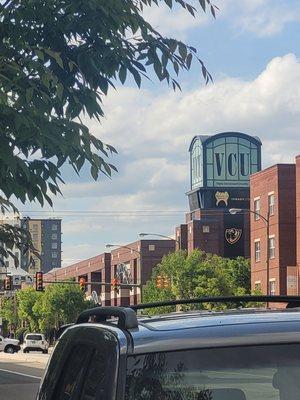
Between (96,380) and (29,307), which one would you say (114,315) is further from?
(29,307)

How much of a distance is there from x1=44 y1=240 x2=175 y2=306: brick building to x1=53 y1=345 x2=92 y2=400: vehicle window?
258ft

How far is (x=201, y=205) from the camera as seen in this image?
308ft

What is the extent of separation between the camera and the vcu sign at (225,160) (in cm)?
9544

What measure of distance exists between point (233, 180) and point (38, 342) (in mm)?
33777

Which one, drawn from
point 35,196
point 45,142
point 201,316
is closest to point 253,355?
point 201,316

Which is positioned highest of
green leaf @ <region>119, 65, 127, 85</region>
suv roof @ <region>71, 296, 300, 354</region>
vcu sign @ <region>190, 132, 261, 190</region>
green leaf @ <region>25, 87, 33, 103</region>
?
vcu sign @ <region>190, 132, 261, 190</region>

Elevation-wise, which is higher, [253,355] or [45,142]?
[45,142]

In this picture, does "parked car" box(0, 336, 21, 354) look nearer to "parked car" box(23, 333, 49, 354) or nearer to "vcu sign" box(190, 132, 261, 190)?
"parked car" box(23, 333, 49, 354)

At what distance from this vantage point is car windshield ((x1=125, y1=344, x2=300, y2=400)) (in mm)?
2914

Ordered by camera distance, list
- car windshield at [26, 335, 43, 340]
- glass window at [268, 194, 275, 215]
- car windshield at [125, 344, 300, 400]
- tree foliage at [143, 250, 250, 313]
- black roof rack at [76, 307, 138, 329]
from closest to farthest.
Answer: car windshield at [125, 344, 300, 400] → black roof rack at [76, 307, 138, 329] → glass window at [268, 194, 275, 215] → tree foliage at [143, 250, 250, 313] → car windshield at [26, 335, 43, 340]

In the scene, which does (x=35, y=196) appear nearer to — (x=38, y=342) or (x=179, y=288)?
(x=179, y=288)

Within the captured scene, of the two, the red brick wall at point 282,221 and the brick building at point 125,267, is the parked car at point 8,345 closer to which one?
the brick building at point 125,267

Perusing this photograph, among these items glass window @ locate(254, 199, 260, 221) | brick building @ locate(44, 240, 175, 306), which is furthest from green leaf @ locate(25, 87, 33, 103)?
brick building @ locate(44, 240, 175, 306)

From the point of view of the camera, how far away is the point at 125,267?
10069 cm
